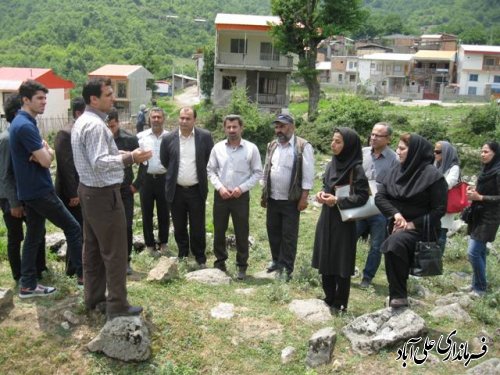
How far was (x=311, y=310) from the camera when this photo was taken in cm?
487

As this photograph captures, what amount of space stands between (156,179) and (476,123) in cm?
2020

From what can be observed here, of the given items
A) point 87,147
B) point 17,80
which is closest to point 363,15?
point 17,80

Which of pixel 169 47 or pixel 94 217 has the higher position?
pixel 169 47

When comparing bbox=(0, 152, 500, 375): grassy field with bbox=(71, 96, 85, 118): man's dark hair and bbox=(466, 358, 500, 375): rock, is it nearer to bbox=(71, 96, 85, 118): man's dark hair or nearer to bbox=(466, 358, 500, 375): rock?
bbox=(466, 358, 500, 375): rock

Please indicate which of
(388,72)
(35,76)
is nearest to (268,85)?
(35,76)

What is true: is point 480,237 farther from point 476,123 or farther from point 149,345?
point 476,123

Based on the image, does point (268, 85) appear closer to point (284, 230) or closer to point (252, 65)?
point (252, 65)

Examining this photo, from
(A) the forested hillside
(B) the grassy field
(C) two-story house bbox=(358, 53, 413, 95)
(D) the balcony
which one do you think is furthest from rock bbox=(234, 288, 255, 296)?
(C) two-story house bbox=(358, 53, 413, 95)

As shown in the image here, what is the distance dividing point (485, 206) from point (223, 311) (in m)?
3.41

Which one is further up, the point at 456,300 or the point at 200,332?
the point at 200,332

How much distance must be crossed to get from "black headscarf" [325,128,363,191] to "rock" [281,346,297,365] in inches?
65.2

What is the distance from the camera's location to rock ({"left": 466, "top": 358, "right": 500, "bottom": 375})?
3787mm

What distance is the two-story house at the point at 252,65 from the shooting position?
32.1 meters

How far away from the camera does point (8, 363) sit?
393cm
